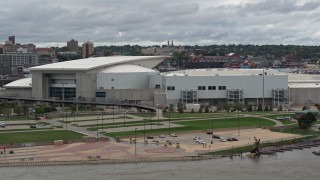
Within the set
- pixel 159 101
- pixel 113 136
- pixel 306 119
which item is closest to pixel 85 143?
pixel 113 136

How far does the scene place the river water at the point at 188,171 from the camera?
40344mm

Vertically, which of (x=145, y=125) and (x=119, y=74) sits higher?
(x=119, y=74)

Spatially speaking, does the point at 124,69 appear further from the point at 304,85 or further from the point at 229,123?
the point at 229,123

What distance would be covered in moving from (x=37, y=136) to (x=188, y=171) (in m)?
19.5

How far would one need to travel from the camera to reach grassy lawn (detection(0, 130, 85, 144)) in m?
54.6

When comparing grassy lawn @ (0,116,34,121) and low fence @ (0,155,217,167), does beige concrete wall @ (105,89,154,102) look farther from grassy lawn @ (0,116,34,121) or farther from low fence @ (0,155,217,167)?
low fence @ (0,155,217,167)

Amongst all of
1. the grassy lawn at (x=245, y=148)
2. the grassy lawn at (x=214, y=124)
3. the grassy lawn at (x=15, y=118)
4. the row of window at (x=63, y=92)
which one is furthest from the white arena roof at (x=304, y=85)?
the grassy lawn at (x=15, y=118)

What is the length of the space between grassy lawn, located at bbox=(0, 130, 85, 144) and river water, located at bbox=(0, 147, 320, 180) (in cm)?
1117

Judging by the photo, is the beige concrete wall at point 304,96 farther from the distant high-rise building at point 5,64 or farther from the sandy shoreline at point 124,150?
the distant high-rise building at point 5,64

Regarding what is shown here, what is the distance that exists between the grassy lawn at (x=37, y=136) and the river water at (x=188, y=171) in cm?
1117

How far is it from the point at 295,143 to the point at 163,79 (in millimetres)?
38344

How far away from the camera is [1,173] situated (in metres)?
41.7

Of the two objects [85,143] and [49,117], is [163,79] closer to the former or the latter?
[49,117]

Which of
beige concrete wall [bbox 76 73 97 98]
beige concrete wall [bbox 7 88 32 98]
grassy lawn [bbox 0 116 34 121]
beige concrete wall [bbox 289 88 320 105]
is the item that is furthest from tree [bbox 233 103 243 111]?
beige concrete wall [bbox 7 88 32 98]
